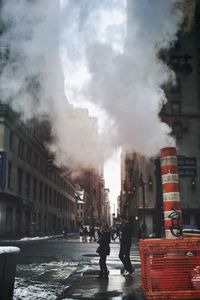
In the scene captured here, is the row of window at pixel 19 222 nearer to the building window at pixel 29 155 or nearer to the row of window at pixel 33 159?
the row of window at pixel 33 159

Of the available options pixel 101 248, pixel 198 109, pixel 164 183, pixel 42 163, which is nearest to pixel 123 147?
pixel 101 248

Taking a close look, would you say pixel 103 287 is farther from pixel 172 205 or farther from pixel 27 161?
pixel 27 161

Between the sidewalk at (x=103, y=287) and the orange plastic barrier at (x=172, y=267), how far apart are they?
717mm

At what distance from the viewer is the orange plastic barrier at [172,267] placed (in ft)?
23.1

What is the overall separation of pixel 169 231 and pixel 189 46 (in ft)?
131

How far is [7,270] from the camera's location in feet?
20.0

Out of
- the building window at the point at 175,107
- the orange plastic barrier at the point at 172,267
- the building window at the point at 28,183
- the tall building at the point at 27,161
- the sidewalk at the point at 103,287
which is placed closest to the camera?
the orange plastic barrier at the point at 172,267

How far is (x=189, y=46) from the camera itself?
4438cm

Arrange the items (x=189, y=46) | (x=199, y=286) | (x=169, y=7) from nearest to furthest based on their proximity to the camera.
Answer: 1. (x=199, y=286)
2. (x=169, y=7)
3. (x=189, y=46)

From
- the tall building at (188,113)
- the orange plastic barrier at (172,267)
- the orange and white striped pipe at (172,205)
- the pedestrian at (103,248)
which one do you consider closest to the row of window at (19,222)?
the tall building at (188,113)

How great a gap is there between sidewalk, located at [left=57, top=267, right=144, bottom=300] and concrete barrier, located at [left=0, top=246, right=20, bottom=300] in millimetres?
1645

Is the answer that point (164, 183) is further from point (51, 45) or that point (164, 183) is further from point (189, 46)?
point (189, 46)

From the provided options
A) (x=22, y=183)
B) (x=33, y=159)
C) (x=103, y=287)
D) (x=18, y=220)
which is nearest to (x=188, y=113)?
(x=22, y=183)

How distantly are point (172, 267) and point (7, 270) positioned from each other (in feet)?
9.99
